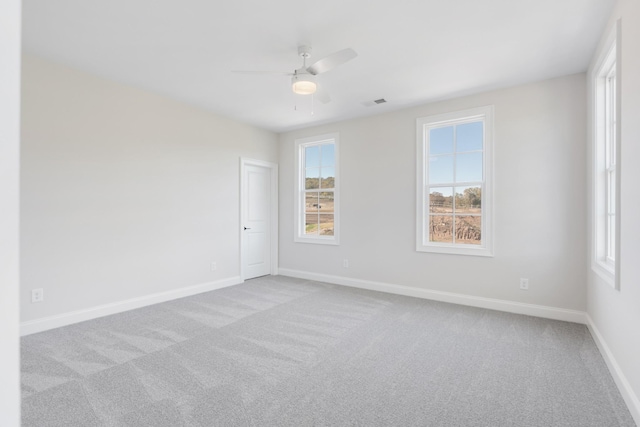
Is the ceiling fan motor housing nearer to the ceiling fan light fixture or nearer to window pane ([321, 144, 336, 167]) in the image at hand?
the ceiling fan light fixture

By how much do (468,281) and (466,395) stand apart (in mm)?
2191

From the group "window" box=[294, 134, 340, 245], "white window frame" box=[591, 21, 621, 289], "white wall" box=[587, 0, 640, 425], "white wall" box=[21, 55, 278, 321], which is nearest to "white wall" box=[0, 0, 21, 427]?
"white wall" box=[587, 0, 640, 425]

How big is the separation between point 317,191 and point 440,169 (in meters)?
2.08

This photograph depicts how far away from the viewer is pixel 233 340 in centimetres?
296

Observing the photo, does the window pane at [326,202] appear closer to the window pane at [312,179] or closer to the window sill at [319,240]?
the window pane at [312,179]

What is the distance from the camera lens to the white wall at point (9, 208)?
0.56m

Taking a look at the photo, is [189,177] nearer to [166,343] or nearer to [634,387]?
[166,343]

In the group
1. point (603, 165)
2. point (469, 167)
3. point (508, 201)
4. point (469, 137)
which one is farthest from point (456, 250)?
point (603, 165)

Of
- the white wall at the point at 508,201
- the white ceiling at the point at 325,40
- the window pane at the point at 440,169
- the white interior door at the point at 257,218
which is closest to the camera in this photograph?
the white ceiling at the point at 325,40

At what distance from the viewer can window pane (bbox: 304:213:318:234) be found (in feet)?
18.5

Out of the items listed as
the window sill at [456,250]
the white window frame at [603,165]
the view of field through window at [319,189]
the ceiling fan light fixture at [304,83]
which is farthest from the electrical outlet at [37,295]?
the white window frame at [603,165]

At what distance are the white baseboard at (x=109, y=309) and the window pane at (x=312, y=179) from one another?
6.88 ft

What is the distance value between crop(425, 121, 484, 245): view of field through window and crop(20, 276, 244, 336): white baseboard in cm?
332

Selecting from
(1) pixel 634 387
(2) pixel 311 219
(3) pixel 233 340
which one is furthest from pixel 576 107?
(3) pixel 233 340
